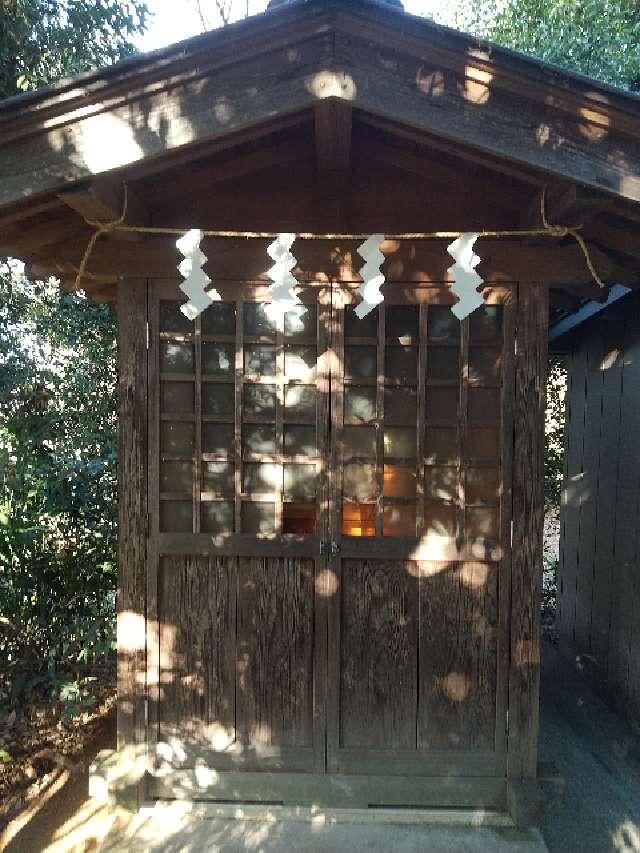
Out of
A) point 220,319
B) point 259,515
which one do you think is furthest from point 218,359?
point 259,515

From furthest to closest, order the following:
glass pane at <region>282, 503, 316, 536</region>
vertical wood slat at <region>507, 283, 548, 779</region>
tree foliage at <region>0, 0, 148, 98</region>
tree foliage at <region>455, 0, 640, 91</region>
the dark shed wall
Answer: tree foliage at <region>455, 0, 640, 91</region>, tree foliage at <region>0, 0, 148, 98</region>, the dark shed wall, glass pane at <region>282, 503, 316, 536</region>, vertical wood slat at <region>507, 283, 548, 779</region>

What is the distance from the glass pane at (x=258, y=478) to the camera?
2.96 metres

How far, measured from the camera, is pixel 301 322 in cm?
295

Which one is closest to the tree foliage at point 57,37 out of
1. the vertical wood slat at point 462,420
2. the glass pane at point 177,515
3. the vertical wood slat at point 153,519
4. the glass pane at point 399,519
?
the vertical wood slat at point 153,519

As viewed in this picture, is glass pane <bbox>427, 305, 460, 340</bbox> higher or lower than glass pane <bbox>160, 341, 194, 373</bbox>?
higher

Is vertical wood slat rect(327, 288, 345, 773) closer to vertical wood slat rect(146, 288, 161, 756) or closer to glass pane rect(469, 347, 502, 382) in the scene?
glass pane rect(469, 347, 502, 382)

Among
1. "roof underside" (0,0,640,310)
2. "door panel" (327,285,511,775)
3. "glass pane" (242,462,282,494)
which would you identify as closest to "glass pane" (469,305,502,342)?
"door panel" (327,285,511,775)

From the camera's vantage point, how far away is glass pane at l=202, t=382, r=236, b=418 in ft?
9.75

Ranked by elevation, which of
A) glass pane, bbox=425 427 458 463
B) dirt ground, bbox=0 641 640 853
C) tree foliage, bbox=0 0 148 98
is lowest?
dirt ground, bbox=0 641 640 853

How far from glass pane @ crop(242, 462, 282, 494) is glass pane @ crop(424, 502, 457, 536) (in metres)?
0.81

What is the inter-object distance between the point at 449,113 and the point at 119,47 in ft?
16.6

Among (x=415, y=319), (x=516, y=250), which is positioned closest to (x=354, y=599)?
(x=415, y=319)

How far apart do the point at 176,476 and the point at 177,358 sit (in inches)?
24.3

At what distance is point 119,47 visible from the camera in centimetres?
571
